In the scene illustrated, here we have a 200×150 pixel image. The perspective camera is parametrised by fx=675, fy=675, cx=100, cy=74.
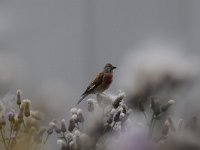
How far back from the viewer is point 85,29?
1.75 meters

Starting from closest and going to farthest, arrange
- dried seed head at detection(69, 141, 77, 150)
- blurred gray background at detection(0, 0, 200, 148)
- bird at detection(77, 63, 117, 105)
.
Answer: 1. dried seed head at detection(69, 141, 77, 150)
2. bird at detection(77, 63, 117, 105)
3. blurred gray background at detection(0, 0, 200, 148)

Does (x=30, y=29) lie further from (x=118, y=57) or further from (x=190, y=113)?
(x=190, y=113)

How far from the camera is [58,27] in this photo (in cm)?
174

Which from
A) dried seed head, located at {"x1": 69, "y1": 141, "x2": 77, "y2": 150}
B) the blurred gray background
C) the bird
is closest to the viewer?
dried seed head, located at {"x1": 69, "y1": 141, "x2": 77, "y2": 150}

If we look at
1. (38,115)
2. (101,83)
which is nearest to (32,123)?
(38,115)

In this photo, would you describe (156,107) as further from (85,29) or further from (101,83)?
(85,29)

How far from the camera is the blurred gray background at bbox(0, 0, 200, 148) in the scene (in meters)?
1.70

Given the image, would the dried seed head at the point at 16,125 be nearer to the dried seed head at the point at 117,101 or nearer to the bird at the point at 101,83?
the dried seed head at the point at 117,101

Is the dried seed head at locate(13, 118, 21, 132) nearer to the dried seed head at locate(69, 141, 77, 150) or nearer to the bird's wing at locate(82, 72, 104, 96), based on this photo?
the dried seed head at locate(69, 141, 77, 150)

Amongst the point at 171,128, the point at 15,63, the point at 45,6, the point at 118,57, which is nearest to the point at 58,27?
the point at 45,6

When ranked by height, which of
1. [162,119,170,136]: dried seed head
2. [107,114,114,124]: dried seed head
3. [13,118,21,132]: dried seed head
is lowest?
[13,118,21,132]: dried seed head

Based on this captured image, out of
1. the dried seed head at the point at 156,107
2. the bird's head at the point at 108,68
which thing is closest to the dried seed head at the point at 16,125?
the dried seed head at the point at 156,107

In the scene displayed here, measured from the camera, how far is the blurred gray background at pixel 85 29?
5.57 feet

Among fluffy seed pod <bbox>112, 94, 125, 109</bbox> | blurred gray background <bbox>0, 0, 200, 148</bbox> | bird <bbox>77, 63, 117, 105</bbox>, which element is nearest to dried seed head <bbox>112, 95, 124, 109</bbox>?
fluffy seed pod <bbox>112, 94, 125, 109</bbox>
